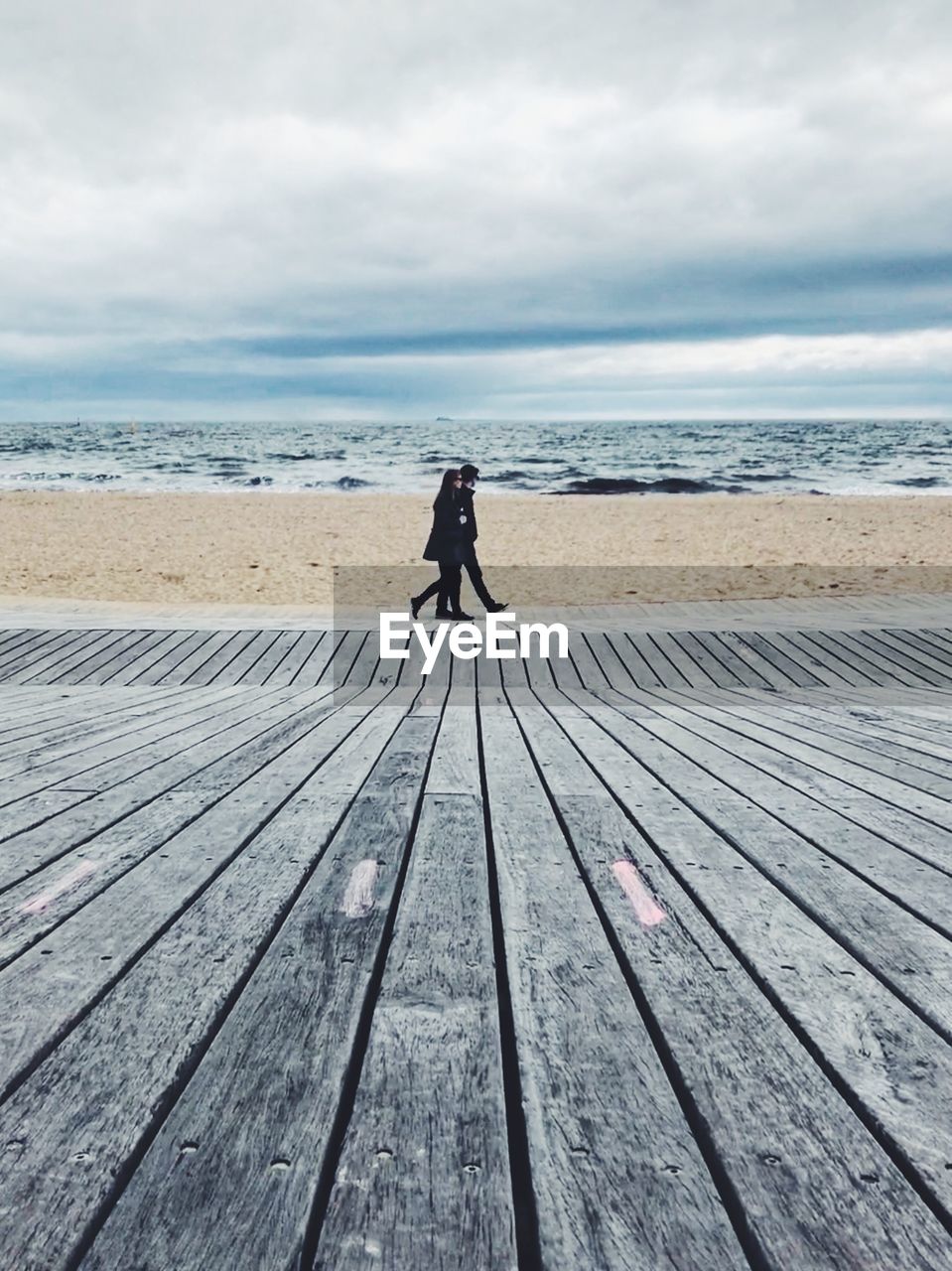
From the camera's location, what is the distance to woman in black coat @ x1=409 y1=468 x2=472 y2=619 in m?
9.76

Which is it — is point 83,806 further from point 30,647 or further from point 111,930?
point 30,647

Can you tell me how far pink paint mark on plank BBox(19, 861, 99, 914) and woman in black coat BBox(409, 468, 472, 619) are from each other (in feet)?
22.5

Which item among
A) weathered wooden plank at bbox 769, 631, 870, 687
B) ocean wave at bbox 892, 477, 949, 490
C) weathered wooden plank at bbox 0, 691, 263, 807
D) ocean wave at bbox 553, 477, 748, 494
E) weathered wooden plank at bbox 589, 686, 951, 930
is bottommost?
ocean wave at bbox 553, 477, 748, 494

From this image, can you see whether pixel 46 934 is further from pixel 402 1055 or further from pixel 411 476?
pixel 411 476

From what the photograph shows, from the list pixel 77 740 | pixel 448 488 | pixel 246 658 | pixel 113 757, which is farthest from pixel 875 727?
pixel 448 488

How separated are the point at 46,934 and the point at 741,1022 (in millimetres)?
1560

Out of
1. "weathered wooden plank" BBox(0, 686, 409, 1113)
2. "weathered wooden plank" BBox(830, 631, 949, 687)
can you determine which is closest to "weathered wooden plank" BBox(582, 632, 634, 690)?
"weathered wooden plank" BBox(830, 631, 949, 687)

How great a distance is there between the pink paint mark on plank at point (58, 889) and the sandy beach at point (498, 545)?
31.7ft

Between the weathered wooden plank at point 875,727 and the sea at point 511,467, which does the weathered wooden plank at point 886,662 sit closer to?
the weathered wooden plank at point 875,727

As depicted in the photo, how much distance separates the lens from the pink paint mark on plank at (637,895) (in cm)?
258


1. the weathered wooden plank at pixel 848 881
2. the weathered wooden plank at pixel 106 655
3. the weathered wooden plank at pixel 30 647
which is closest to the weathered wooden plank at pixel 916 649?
the weathered wooden plank at pixel 848 881

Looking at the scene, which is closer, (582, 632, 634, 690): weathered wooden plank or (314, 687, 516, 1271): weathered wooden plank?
(314, 687, 516, 1271): weathered wooden plank

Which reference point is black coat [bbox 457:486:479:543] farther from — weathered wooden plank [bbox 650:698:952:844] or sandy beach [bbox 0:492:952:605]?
weathered wooden plank [bbox 650:698:952:844]

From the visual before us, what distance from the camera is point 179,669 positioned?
7.12m
